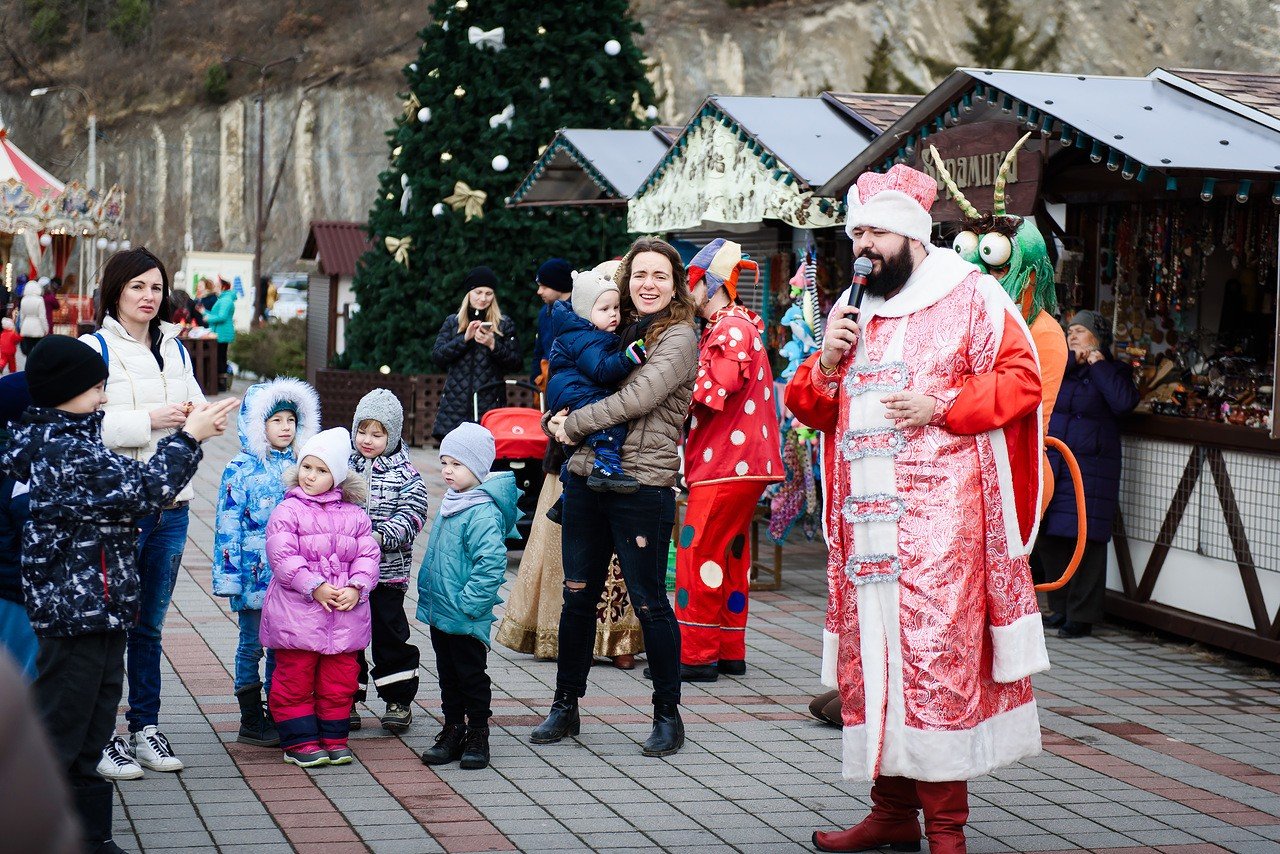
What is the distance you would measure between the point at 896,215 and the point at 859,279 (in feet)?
0.70

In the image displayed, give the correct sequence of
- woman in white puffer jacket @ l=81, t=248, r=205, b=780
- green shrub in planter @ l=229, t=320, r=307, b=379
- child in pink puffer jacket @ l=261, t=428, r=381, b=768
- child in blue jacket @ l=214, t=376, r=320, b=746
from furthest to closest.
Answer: green shrub in planter @ l=229, t=320, r=307, b=379
child in blue jacket @ l=214, t=376, r=320, b=746
child in pink puffer jacket @ l=261, t=428, r=381, b=768
woman in white puffer jacket @ l=81, t=248, r=205, b=780

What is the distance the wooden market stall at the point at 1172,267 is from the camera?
7457mm

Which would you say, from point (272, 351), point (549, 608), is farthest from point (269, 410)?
point (272, 351)

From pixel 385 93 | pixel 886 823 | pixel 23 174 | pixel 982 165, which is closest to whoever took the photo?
pixel 886 823

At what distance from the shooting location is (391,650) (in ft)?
20.8

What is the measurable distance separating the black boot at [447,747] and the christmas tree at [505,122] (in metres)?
10.8

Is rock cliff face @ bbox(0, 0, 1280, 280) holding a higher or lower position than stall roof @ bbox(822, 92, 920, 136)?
higher

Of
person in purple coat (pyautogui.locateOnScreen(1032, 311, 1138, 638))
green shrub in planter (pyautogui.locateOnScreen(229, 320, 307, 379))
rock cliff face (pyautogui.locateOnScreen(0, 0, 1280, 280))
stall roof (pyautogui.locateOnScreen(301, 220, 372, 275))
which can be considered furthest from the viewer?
rock cliff face (pyautogui.locateOnScreen(0, 0, 1280, 280))

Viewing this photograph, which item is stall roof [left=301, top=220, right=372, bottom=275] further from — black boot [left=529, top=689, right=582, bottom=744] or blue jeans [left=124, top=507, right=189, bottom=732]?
blue jeans [left=124, top=507, right=189, bottom=732]

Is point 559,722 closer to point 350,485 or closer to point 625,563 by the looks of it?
point 625,563

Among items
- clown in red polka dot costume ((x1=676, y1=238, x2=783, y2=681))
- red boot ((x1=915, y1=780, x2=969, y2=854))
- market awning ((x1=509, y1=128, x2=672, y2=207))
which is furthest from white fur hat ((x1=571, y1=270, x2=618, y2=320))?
market awning ((x1=509, y1=128, x2=672, y2=207))

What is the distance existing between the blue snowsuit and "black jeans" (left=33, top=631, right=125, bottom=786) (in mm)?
2093

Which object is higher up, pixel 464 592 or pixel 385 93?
pixel 385 93

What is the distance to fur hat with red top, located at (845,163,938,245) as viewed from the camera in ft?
15.4
